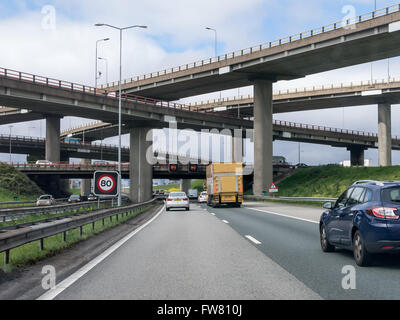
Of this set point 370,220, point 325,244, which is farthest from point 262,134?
point 370,220

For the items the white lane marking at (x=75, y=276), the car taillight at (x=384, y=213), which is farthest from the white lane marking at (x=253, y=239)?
the car taillight at (x=384, y=213)

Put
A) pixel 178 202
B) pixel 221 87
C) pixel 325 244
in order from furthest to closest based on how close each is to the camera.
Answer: pixel 221 87
pixel 178 202
pixel 325 244

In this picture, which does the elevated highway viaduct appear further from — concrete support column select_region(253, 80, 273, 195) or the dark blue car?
the dark blue car

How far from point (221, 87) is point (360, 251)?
194 ft

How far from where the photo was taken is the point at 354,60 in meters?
51.4

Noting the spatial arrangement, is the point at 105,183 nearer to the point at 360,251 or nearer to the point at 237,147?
the point at 360,251

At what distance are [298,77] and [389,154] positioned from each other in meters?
21.1

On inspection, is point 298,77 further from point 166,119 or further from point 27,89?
point 27,89

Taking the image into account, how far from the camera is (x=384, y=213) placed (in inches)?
323

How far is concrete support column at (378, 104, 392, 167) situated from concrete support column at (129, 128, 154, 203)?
32.9 metres

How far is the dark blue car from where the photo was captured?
812 centimetres

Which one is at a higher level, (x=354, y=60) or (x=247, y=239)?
(x=354, y=60)

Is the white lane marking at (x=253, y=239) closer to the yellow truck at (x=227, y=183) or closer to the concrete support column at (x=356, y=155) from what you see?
the yellow truck at (x=227, y=183)
